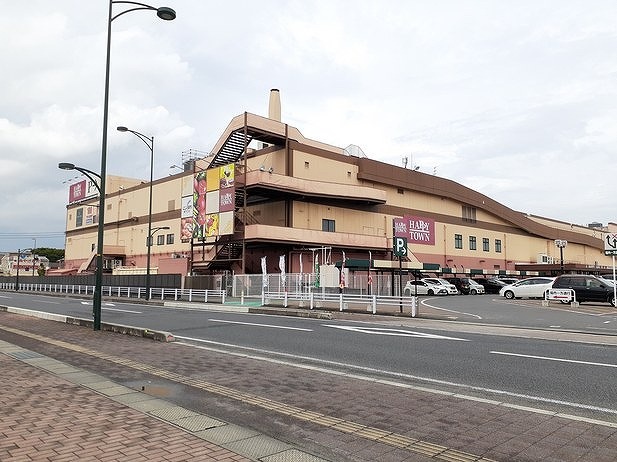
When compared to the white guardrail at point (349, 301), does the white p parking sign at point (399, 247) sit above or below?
above

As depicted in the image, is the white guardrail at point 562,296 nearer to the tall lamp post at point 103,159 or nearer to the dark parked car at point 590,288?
the dark parked car at point 590,288

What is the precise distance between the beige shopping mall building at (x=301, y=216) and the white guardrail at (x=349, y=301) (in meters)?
7.57

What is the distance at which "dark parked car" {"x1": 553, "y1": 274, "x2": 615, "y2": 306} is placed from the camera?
1012 inches

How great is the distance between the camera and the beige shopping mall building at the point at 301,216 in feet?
132

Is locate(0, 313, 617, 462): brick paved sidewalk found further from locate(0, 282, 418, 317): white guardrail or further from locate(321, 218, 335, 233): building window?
locate(321, 218, 335, 233): building window

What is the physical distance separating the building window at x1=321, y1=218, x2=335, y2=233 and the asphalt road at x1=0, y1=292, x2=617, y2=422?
27.4 meters

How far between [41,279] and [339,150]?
4173 cm

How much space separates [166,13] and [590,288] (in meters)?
24.4

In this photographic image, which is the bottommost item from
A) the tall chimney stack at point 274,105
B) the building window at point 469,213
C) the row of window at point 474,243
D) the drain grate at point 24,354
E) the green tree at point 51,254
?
the drain grate at point 24,354

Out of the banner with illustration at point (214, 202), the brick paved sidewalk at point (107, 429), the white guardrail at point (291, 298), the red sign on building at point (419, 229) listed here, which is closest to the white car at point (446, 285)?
the red sign on building at point (419, 229)

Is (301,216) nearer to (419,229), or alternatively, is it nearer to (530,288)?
(419,229)

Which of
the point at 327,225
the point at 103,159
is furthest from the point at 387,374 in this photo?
the point at 327,225

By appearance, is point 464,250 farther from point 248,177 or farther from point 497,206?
point 248,177

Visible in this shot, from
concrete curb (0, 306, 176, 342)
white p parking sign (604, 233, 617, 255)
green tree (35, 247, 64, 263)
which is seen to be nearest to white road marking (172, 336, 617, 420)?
concrete curb (0, 306, 176, 342)
